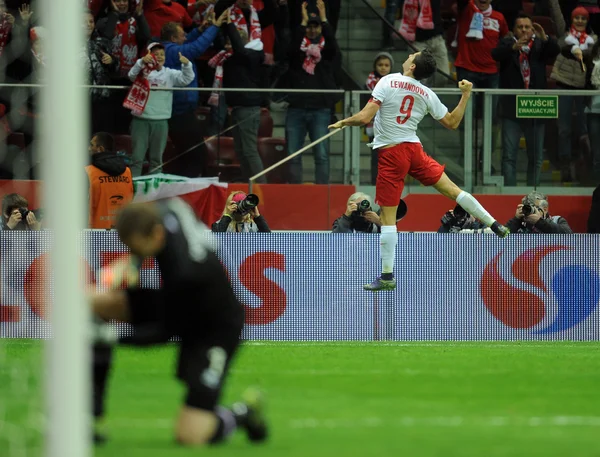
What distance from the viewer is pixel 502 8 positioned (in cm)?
2083

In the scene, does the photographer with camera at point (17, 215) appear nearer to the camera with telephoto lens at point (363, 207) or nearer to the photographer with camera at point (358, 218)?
the photographer with camera at point (358, 218)

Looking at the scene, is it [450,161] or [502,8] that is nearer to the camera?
[450,161]

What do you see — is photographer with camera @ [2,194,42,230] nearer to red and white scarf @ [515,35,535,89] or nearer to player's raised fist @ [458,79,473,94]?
player's raised fist @ [458,79,473,94]

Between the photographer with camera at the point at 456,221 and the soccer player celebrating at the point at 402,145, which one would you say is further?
the photographer with camera at the point at 456,221

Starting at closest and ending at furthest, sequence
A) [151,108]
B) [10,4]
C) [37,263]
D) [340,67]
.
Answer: [10,4] → [37,263] → [151,108] → [340,67]

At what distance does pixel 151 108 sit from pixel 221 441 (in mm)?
10080

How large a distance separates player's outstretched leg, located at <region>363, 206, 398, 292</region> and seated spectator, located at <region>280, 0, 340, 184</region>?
300 centimetres

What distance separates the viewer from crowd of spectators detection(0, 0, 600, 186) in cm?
1689

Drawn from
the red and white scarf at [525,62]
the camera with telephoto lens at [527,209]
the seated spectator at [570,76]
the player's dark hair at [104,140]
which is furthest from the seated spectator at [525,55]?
the player's dark hair at [104,140]

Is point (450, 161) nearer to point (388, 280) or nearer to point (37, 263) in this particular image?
point (388, 280)

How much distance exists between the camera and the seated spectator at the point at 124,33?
17.7 m

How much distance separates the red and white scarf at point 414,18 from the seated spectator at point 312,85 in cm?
233

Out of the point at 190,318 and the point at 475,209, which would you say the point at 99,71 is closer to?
the point at 475,209

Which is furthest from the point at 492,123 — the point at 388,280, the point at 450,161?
the point at 388,280
